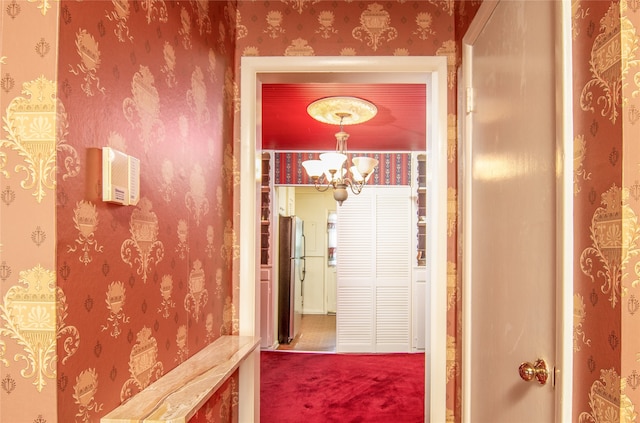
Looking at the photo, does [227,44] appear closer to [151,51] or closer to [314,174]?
[151,51]

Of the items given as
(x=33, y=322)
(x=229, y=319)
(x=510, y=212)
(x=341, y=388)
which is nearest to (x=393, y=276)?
(x=341, y=388)

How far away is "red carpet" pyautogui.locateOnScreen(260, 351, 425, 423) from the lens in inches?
130

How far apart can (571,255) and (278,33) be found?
165cm

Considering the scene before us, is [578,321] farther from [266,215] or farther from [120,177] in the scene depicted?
[266,215]

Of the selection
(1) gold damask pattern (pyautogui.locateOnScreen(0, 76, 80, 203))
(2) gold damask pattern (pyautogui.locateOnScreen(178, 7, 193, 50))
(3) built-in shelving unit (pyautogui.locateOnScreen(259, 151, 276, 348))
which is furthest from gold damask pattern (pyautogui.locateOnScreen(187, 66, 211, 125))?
(3) built-in shelving unit (pyautogui.locateOnScreen(259, 151, 276, 348))

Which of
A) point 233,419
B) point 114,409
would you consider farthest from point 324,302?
point 114,409

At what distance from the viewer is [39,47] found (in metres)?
0.84

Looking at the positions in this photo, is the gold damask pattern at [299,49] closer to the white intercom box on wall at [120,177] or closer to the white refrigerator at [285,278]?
the white intercom box on wall at [120,177]

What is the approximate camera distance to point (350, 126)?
4.20 meters

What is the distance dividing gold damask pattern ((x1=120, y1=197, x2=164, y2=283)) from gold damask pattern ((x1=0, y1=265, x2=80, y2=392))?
259 millimetres

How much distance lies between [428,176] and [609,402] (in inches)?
52.9

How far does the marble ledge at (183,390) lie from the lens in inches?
40.6

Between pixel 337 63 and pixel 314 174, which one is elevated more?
pixel 337 63

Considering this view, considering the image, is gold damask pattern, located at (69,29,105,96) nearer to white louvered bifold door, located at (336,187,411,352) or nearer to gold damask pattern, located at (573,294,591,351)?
gold damask pattern, located at (573,294,591,351)
